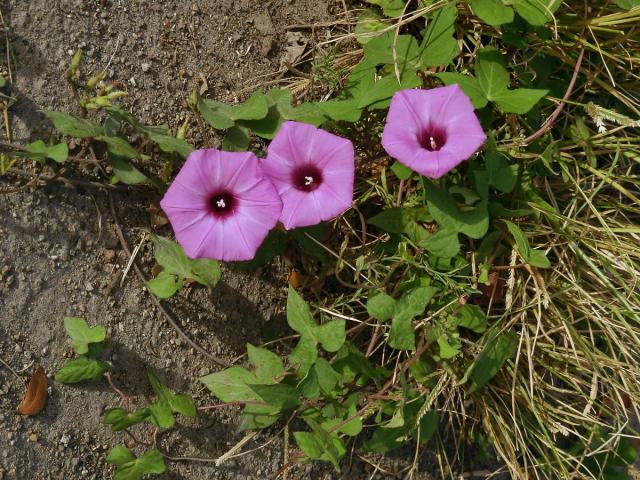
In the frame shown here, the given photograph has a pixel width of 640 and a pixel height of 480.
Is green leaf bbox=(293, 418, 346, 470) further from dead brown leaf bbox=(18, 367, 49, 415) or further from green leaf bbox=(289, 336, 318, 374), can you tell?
dead brown leaf bbox=(18, 367, 49, 415)

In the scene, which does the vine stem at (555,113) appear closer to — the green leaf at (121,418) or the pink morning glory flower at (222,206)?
the pink morning glory flower at (222,206)

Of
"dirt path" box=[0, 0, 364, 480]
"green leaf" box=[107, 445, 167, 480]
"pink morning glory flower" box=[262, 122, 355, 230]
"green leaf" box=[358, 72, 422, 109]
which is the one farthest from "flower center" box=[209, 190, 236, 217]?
"green leaf" box=[107, 445, 167, 480]

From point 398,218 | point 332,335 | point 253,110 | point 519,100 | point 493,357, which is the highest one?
point 253,110

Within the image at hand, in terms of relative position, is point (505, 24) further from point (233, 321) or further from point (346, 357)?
point (233, 321)

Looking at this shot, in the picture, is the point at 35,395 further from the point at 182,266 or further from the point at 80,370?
the point at 182,266

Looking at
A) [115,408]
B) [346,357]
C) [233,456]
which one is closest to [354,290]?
[346,357]

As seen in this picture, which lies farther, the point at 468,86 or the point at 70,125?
the point at 468,86

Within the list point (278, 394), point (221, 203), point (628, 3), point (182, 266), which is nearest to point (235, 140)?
point (221, 203)
